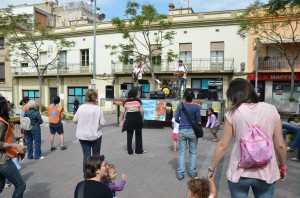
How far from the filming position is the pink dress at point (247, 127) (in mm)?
2533

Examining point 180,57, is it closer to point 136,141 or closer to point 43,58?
point 43,58

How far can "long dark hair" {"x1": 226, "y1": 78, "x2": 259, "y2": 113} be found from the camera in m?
2.64

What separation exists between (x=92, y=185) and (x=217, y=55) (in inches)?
869

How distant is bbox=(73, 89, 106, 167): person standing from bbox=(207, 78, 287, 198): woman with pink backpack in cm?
289

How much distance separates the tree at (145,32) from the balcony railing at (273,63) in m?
6.81

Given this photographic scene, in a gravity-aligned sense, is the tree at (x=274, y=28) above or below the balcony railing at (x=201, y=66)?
above

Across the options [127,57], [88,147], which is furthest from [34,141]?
[127,57]

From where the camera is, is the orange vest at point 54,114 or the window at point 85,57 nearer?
the orange vest at point 54,114

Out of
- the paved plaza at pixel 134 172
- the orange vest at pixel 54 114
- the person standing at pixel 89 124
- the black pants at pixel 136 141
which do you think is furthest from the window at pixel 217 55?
the person standing at pixel 89 124

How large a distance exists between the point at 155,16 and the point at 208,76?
6.67 m

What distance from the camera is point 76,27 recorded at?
94.7 ft

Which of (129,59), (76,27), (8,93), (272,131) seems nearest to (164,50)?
(129,59)

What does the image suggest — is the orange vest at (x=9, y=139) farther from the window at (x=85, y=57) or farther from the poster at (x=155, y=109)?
the window at (x=85, y=57)

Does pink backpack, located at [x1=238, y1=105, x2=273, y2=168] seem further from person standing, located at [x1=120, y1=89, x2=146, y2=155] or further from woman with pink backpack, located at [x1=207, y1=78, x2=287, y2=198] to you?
person standing, located at [x1=120, y1=89, x2=146, y2=155]
